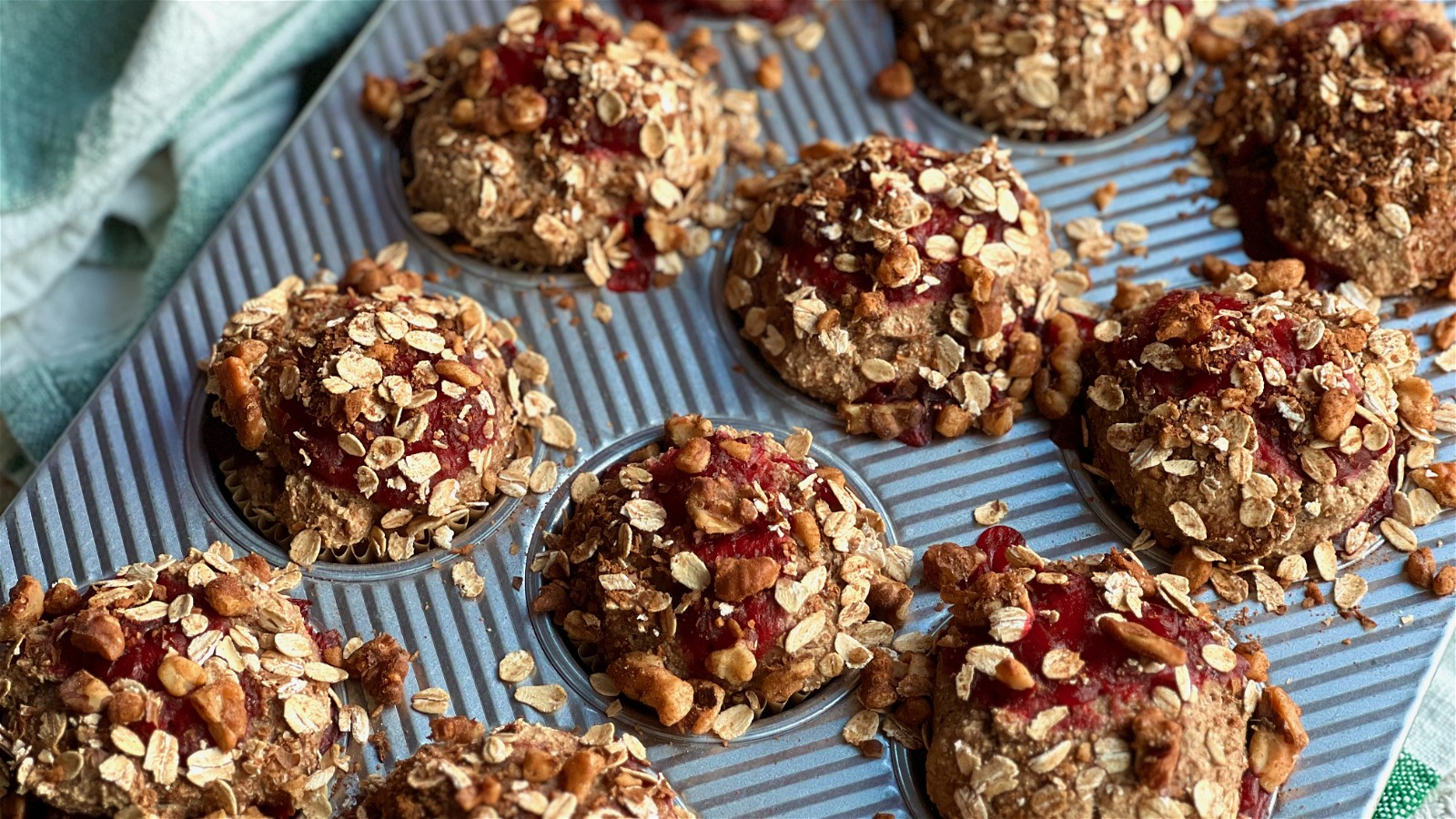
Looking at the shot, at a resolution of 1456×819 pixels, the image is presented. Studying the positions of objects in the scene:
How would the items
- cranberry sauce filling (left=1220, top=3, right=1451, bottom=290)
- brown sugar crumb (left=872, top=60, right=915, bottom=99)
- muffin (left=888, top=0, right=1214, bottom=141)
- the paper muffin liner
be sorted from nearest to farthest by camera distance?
the paper muffin liner, cranberry sauce filling (left=1220, top=3, right=1451, bottom=290), muffin (left=888, top=0, right=1214, bottom=141), brown sugar crumb (left=872, top=60, right=915, bottom=99)

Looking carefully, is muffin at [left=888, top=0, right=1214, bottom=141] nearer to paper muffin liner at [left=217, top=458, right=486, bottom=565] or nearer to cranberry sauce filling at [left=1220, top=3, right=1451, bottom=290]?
cranberry sauce filling at [left=1220, top=3, right=1451, bottom=290]

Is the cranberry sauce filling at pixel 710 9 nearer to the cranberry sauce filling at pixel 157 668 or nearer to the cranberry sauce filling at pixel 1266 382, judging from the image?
the cranberry sauce filling at pixel 1266 382

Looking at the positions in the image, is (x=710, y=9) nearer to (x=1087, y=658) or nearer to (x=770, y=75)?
(x=770, y=75)

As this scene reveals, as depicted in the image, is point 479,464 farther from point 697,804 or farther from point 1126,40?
point 1126,40

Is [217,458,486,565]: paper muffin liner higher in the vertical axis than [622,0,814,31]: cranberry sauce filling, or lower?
lower

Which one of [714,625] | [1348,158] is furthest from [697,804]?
[1348,158]

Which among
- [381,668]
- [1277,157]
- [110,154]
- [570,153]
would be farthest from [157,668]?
[1277,157]

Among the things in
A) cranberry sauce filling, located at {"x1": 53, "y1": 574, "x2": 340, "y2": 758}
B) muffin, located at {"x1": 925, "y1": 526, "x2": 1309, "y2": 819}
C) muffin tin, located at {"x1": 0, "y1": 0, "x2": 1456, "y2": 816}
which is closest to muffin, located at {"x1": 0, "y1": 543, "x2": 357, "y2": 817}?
cranberry sauce filling, located at {"x1": 53, "y1": 574, "x2": 340, "y2": 758}
